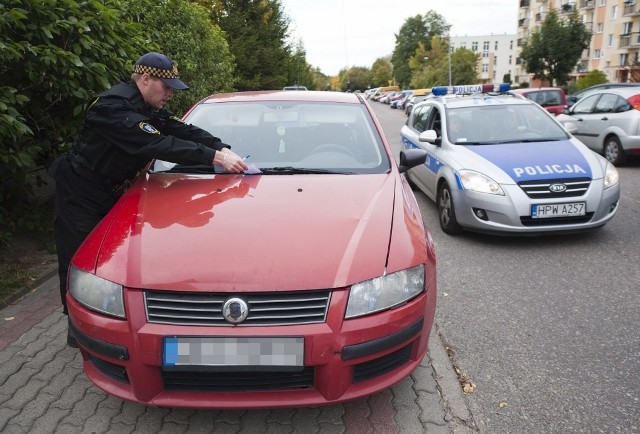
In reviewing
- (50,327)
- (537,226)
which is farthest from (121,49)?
(537,226)

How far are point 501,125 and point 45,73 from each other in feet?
16.1

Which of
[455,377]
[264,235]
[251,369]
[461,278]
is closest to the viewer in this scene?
[251,369]

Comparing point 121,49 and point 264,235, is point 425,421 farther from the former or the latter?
point 121,49

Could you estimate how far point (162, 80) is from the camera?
3010 millimetres

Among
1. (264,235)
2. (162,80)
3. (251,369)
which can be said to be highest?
(162,80)

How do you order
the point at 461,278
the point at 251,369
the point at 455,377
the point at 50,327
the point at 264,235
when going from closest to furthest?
the point at 251,369 → the point at 264,235 → the point at 455,377 → the point at 50,327 → the point at 461,278

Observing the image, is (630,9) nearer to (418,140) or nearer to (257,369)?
(418,140)

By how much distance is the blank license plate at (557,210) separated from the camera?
194 inches

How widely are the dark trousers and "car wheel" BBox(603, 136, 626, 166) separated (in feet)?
32.1

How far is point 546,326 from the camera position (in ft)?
11.5

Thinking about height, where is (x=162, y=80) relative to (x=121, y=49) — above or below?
below

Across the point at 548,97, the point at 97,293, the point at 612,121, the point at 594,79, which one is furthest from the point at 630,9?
the point at 97,293

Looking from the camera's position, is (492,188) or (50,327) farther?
(492,188)

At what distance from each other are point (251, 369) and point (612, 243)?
4559 mm
